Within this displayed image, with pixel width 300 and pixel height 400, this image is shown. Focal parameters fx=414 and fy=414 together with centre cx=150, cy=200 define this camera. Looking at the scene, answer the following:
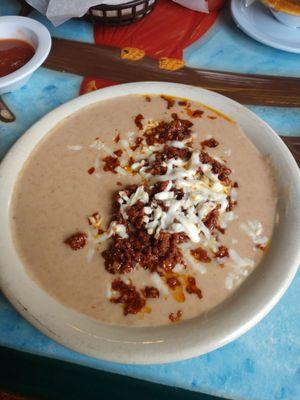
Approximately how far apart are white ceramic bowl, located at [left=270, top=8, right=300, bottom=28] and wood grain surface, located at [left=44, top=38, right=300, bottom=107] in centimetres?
27

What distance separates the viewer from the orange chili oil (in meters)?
1.43

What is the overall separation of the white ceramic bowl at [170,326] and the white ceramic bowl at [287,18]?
2.43ft

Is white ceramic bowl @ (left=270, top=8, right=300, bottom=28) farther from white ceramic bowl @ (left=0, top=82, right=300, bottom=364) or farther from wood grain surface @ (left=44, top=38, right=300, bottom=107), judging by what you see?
white ceramic bowl @ (left=0, top=82, right=300, bottom=364)

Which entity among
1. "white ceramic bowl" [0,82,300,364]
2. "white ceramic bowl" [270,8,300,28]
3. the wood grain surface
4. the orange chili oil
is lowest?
"white ceramic bowl" [0,82,300,364]

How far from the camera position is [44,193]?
1117 millimetres

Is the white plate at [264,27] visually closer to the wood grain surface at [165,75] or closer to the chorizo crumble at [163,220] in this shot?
the wood grain surface at [165,75]

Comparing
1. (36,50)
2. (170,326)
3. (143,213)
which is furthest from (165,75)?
(170,326)

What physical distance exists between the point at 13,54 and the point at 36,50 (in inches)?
3.9

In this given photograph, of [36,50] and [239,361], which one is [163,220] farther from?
[36,50]

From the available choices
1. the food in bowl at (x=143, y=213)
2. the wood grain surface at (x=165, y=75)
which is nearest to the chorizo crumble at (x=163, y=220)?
the food in bowl at (x=143, y=213)

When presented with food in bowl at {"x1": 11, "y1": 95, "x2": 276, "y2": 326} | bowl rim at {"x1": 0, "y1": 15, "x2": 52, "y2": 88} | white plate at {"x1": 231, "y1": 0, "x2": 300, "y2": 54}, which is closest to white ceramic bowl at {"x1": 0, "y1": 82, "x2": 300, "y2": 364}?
food in bowl at {"x1": 11, "y1": 95, "x2": 276, "y2": 326}

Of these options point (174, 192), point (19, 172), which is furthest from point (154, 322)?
point (19, 172)

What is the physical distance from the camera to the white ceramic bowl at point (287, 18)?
1.58 metres

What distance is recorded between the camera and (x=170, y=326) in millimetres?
891
